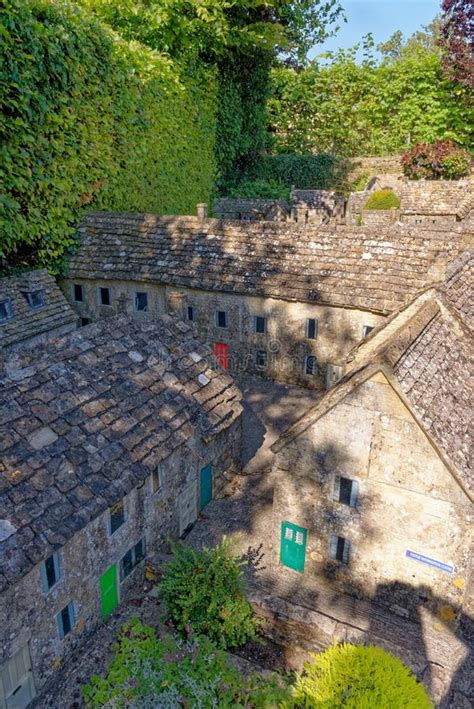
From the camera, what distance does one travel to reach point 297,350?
1959cm

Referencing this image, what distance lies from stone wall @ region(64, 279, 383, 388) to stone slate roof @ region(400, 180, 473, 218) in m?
17.9

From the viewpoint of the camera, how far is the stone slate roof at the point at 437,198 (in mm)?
31938

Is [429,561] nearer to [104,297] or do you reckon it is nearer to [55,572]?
[55,572]

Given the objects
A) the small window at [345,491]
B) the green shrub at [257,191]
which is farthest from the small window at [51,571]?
the green shrub at [257,191]

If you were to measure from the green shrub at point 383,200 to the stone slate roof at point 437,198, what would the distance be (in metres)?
3.25

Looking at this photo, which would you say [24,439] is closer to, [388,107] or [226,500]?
[226,500]

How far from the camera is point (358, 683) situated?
7.33 meters

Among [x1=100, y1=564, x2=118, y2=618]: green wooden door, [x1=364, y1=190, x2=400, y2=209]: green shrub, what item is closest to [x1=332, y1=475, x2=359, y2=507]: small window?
[x1=100, y1=564, x2=118, y2=618]: green wooden door

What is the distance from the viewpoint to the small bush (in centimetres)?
4188

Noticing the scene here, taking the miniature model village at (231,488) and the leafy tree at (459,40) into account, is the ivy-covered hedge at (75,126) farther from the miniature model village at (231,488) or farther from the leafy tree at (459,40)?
the leafy tree at (459,40)

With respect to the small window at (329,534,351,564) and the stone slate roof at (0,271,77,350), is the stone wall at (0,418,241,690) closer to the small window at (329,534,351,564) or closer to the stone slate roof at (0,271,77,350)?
the small window at (329,534,351,564)

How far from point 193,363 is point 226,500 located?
153 inches

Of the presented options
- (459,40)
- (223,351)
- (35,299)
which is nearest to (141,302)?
(223,351)

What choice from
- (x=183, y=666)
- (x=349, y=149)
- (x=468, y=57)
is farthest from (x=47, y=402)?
(x=349, y=149)
